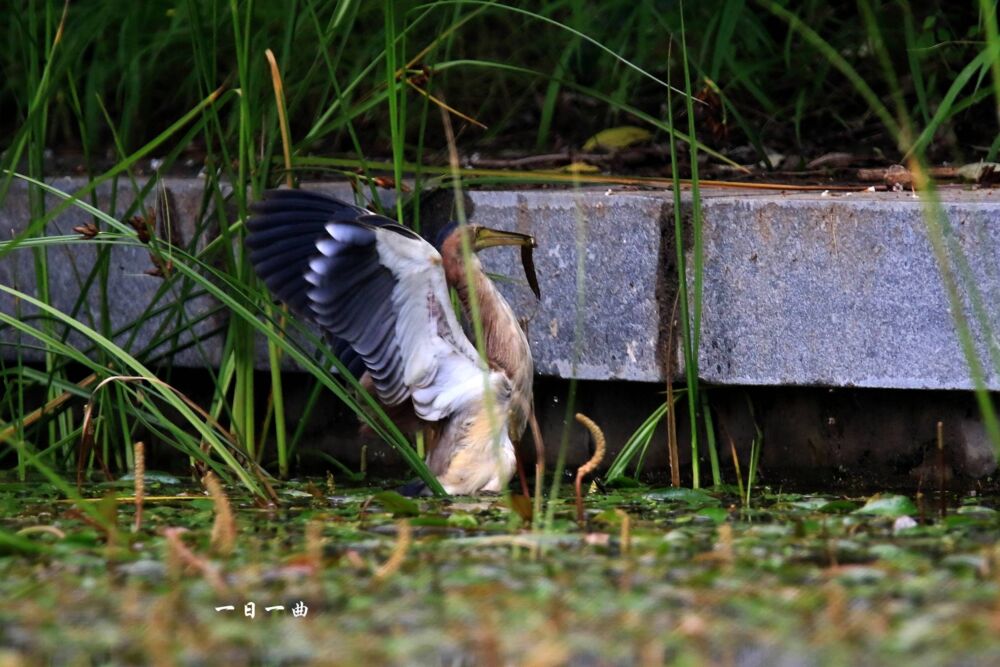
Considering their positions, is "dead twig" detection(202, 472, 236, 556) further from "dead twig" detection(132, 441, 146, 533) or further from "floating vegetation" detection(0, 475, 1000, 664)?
"dead twig" detection(132, 441, 146, 533)

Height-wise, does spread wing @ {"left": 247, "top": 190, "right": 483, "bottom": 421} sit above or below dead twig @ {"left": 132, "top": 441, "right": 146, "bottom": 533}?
above

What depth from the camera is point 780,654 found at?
179cm

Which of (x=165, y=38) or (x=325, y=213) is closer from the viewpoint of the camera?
(x=325, y=213)

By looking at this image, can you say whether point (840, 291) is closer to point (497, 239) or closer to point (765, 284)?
point (765, 284)

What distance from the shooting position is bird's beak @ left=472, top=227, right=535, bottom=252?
336 cm

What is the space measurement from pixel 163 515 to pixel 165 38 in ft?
6.84

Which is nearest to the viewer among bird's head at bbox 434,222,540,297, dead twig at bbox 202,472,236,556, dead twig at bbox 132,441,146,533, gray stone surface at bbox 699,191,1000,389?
dead twig at bbox 202,472,236,556

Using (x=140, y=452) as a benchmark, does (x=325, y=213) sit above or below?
above

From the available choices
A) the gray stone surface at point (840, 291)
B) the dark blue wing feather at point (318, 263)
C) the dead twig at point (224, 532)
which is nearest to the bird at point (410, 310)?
the dark blue wing feather at point (318, 263)

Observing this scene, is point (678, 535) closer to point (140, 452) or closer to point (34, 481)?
point (140, 452)

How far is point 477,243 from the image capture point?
134 inches

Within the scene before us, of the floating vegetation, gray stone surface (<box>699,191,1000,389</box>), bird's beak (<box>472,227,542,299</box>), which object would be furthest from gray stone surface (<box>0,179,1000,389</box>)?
the floating vegetation

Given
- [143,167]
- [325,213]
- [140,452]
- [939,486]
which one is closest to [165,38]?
[143,167]

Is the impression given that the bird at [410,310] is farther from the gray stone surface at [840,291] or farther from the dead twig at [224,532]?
the dead twig at [224,532]
